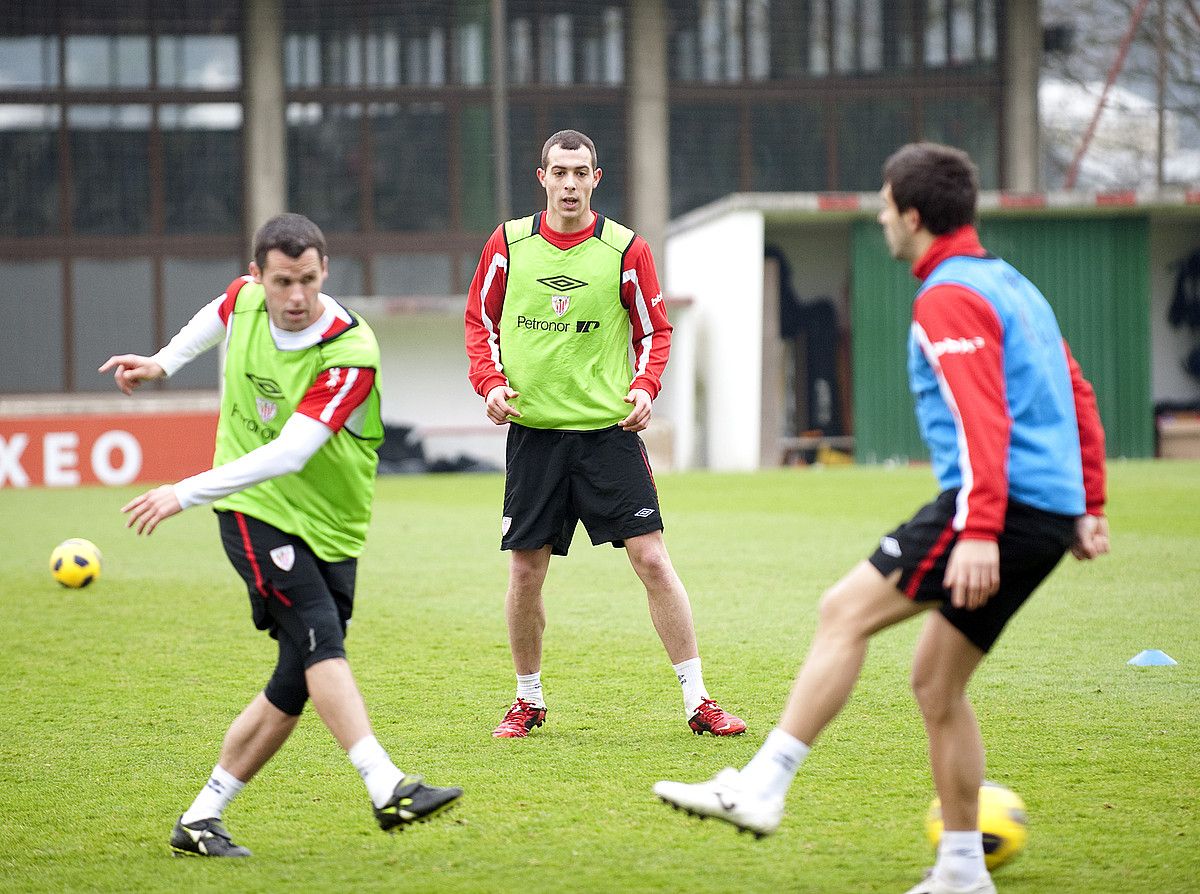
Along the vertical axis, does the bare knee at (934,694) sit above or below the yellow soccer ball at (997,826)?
above

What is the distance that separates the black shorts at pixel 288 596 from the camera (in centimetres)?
456

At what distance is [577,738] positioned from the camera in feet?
20.5

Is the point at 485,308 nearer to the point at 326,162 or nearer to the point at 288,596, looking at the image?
the point at 288,596

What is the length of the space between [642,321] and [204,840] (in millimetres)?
2808

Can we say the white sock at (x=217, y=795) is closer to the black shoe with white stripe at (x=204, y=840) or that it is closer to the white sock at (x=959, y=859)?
the black shoe with white stripe at (x=204, y=840)

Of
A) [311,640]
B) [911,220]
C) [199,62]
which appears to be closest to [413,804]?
[311,640]

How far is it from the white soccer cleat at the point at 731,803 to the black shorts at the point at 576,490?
7.52ft

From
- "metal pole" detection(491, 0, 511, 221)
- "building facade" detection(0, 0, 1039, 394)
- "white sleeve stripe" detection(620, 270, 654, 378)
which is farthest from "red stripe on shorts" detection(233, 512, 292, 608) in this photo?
"building facade" detection(0, 0, 1039, 394)

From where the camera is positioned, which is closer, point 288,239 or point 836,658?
point 836,658

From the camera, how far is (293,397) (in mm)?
4621

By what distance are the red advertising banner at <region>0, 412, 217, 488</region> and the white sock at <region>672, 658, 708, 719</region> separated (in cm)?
1790

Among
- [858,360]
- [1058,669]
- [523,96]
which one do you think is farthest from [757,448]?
[1058,669]

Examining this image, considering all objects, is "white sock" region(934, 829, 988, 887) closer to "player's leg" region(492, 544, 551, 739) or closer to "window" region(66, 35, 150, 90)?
"player's leg" region(492, 544, 551, 739)

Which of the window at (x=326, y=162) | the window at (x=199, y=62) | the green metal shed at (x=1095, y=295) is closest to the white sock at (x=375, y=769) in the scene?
the green metal shed at (x=1095, y=295)
